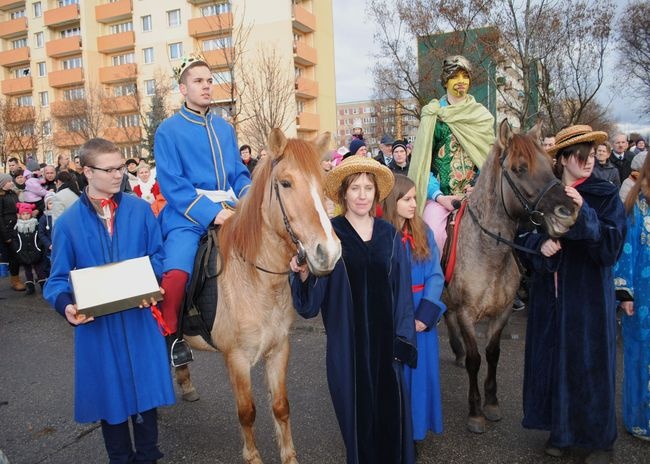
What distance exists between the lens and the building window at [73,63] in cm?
4134

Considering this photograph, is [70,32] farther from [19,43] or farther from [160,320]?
[160,320]

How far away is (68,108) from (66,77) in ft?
28.8

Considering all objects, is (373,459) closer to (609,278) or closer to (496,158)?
(609,278)

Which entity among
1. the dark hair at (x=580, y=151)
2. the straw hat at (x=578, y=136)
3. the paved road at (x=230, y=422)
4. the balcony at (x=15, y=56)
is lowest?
the paved road at (x=230, y=422)

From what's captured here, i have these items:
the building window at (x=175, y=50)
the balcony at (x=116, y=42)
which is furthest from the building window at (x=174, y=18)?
the balcony at (x=116, y=42)

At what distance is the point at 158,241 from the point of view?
120 inches

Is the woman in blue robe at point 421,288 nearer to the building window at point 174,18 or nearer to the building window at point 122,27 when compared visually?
the building window at point 174,18

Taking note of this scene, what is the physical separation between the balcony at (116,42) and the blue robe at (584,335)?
4157 centimetres

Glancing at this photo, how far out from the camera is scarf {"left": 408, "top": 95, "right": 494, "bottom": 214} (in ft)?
15.2

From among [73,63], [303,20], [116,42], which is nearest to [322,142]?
[303,20]

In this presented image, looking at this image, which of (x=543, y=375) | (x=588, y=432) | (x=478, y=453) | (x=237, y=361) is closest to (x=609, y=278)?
(x=543, y=375)

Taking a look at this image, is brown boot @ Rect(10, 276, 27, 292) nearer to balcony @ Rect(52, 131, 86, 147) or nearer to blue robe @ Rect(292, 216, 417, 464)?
blue robe @ Rect(292, 216, 417, 464)

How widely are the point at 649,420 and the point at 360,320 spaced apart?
7.64 ft

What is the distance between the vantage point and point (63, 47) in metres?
40.0
